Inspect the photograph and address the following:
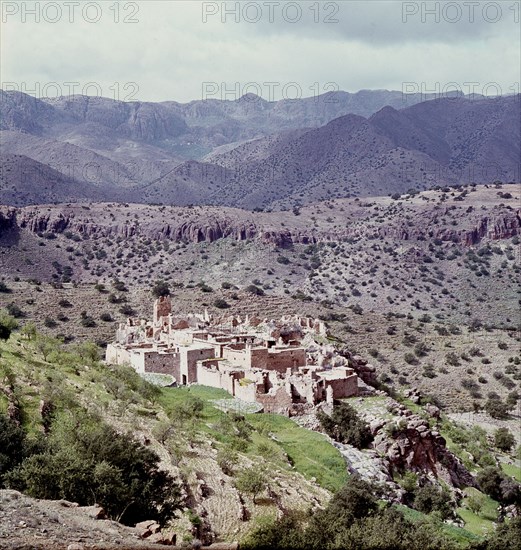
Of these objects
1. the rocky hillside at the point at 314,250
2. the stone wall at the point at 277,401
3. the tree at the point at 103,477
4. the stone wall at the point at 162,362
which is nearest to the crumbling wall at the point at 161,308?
the stone wall at the point at 162,362

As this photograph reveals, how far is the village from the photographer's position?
30.8m

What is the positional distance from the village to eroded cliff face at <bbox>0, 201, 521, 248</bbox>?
60221mm

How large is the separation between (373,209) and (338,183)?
43233 mm

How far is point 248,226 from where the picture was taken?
4154 inches

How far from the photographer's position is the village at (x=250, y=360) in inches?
1211

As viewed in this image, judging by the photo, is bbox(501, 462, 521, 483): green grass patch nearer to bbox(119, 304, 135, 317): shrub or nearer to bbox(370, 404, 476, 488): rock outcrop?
bbox(370, 404, 476, 488): rock outcrop

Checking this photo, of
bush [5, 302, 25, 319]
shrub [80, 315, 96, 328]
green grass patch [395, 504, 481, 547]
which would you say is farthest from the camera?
bush [5, 302, 25, 319]

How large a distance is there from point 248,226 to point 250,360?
72420mm

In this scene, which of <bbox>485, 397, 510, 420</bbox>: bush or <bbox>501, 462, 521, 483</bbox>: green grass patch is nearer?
<bbox>501, 462, 521, 483</bbox>: green grass patch

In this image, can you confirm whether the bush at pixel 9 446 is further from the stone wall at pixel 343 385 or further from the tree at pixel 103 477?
the stone wall at pixel 343 385

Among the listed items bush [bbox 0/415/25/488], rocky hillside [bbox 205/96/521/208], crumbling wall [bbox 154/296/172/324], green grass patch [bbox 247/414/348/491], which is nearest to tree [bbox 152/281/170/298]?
crumbling wall [bbox 154/296/172/324]

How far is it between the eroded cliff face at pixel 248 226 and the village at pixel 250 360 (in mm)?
60221

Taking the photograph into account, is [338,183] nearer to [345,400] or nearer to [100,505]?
[345,400]

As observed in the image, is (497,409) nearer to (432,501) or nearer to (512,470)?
(512,470)
